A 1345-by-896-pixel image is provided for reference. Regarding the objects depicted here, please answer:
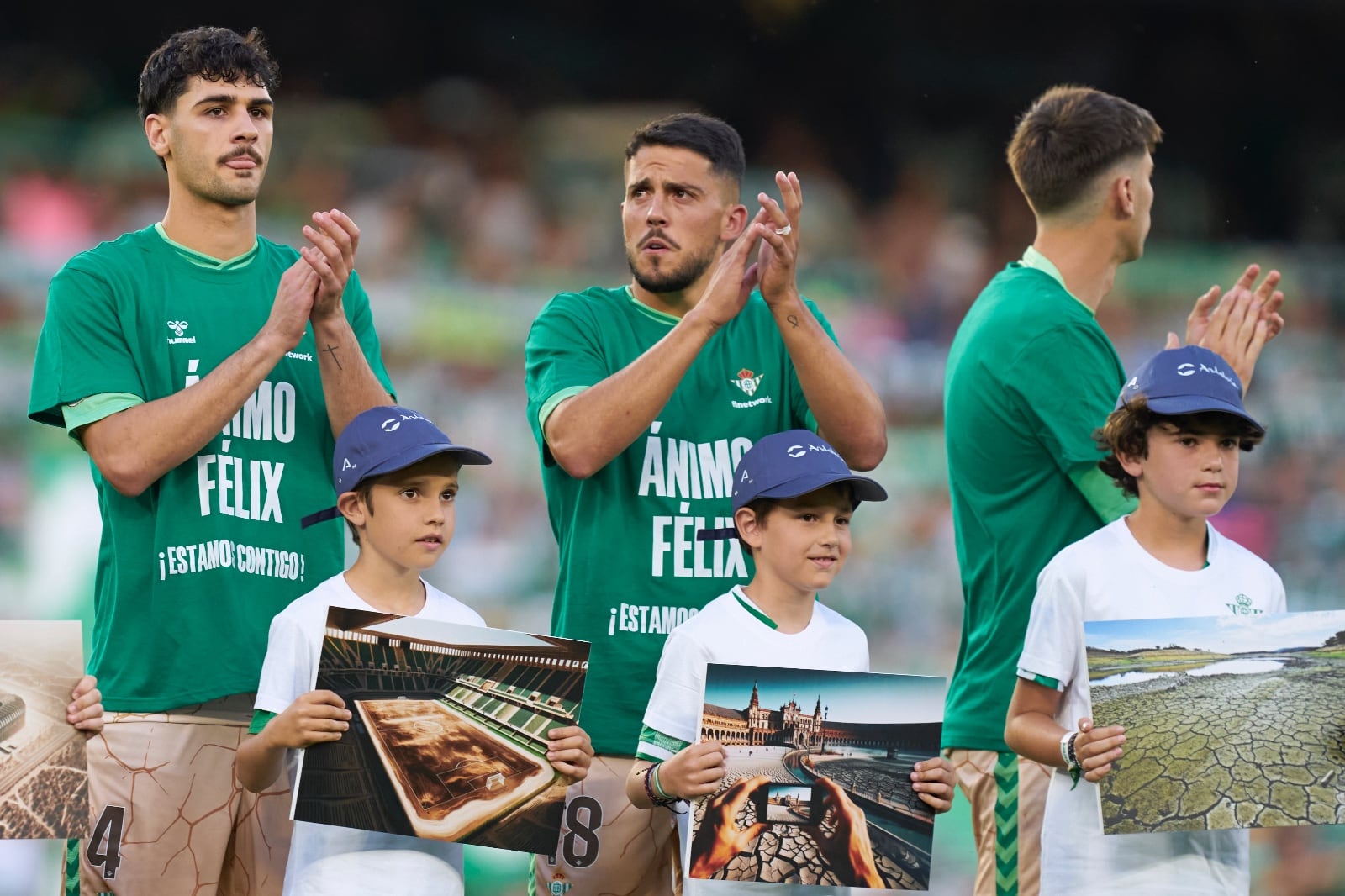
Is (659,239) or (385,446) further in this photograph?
(659,239)

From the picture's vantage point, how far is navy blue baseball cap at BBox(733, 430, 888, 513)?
9.04 ft

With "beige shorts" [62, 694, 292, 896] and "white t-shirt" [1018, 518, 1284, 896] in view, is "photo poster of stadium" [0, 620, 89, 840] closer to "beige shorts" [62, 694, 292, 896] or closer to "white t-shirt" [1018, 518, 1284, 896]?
"beige shorts" [62, 694, 292, 896]

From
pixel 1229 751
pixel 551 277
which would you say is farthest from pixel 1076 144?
pixel 551 277

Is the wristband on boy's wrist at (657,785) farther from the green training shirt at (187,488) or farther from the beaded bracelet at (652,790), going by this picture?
the green training shirt at (187,488)

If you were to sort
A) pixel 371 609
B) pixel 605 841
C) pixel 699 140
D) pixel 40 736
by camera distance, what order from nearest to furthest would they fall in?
1. pixel 40 736
2. pixel 371 609
3. pixel 605 841
4. pixel 699 140

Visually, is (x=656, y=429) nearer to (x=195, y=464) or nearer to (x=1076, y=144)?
(x=195, y=464)

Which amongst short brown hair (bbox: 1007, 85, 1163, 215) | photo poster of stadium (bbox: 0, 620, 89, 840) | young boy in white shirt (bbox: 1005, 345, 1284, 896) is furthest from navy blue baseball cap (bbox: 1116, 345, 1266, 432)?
photo poster of stadium (bbox: 0, 620, 89, 840)

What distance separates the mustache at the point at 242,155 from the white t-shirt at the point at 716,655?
118 cm

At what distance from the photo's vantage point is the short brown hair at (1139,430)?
2744 mm

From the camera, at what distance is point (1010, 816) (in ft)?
10.1

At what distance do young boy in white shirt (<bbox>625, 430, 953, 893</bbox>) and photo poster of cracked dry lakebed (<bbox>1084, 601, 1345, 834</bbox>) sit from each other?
0.29 metres

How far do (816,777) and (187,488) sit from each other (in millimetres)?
1207

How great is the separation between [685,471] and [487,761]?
2.43 ft

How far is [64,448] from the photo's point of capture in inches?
235
